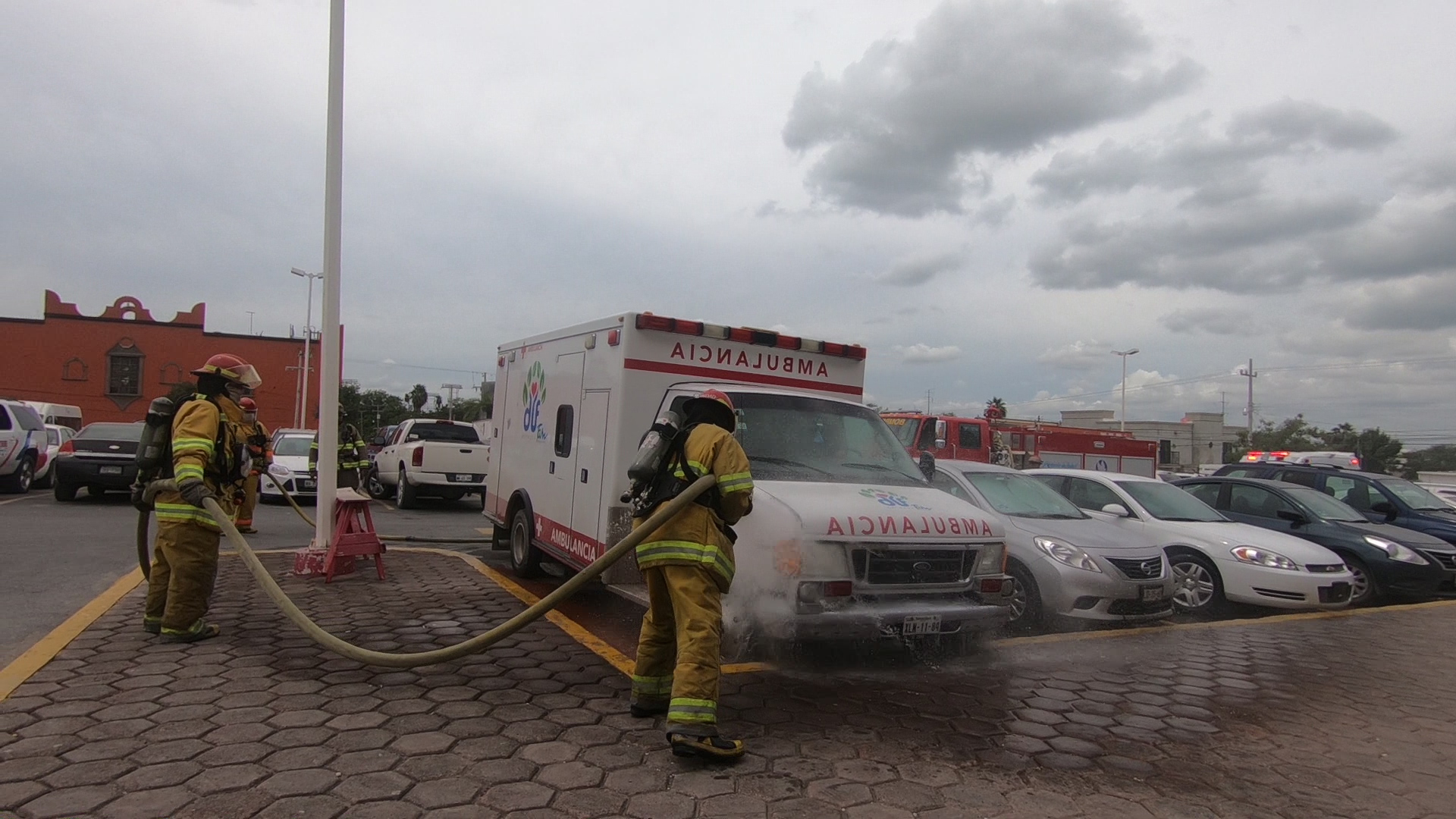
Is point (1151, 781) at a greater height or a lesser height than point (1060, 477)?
lesser

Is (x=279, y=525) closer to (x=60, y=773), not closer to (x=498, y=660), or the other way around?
(x=498, y=660)

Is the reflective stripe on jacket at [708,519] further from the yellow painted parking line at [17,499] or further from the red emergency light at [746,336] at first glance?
the yellow painted parking line at [17,499]

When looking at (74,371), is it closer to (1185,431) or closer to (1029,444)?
(1029,444)

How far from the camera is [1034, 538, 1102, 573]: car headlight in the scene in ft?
22.2

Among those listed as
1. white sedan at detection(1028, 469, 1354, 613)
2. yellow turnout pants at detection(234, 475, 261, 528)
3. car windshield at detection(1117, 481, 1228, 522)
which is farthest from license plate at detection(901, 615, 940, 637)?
yellow turnout pants at detection(234, 475, 261, 528)

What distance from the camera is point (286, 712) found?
4.18 m

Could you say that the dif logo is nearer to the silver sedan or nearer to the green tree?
the silver sedan

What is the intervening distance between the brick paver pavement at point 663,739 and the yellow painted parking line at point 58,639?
0.28 feet

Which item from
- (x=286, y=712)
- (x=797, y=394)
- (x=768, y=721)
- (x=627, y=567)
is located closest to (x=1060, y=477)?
(x=797, y=394)

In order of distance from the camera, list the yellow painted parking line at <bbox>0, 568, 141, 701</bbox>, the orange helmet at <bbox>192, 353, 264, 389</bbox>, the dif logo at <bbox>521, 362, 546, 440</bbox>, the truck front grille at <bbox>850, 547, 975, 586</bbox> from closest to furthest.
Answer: the yellow painted parking line at <bbox>0, 568, 141, 701</bbox>
the truck front grille at <bbox>850, 547, 975, 586</bbox>
the orange helmet at <bbox>192, 353, 264, 389</bbox>
the dif logo at <bbox>521, 362, 546, 440</bbox>

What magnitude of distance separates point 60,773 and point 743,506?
3.00 metres

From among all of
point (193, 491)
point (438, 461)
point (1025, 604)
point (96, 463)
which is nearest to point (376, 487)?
point (438, 461)

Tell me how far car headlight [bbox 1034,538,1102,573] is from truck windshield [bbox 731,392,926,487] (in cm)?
150

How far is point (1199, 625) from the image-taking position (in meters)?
7.66
